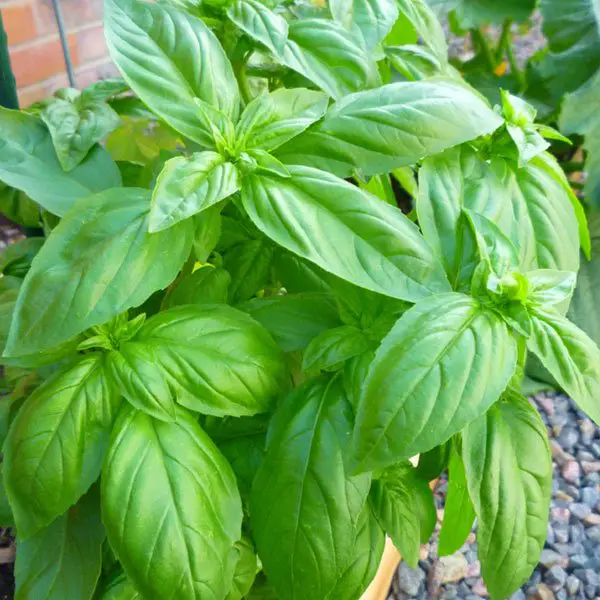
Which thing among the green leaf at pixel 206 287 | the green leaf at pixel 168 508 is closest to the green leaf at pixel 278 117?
the green leaf at pixel 206 287

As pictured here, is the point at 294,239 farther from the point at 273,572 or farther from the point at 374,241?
the point at 273,572

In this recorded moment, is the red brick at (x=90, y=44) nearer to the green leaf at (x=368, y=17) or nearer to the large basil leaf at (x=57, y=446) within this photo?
the green leaf at (x=368, y=17)

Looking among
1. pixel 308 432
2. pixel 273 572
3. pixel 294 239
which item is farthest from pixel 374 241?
pixel 273 572

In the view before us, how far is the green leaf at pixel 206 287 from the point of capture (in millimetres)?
635

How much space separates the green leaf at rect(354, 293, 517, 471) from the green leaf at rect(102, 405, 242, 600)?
0.42 ft

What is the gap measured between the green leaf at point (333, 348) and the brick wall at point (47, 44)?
1296 millimetres

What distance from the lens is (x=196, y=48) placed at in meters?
0.59

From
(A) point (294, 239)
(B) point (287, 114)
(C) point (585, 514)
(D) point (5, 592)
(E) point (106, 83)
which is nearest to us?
(A) point (294, 239)

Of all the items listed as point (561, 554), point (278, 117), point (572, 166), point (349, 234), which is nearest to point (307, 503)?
point (349, 234)

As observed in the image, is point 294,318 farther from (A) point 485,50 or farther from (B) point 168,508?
(A) point 485,50

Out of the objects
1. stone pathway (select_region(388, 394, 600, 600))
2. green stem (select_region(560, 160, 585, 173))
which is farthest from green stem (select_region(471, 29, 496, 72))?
stone pathway (select_region(388, 394, 600, 600))

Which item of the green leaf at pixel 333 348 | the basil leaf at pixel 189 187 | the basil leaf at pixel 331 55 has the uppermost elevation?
the basil leaf at pixel 331 55

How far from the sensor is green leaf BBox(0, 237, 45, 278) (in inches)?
28.9

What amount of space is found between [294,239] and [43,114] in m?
0.31
